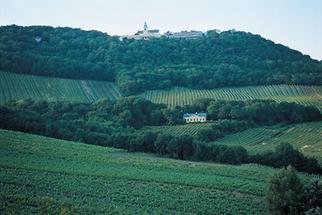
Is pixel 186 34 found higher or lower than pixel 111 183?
higher

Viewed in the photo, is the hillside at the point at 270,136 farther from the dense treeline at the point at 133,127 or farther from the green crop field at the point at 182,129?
the dense treeline at the point at 133,127

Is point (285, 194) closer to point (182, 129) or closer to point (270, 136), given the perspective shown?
point (270, 136)

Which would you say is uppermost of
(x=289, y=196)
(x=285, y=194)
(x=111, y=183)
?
(x=285, y=194)

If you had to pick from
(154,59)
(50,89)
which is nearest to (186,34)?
(154,59)

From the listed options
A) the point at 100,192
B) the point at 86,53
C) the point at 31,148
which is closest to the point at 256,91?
the point at 86,53

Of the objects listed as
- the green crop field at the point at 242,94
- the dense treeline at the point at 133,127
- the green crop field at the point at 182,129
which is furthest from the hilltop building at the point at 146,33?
the green crop field at the point at 182,129

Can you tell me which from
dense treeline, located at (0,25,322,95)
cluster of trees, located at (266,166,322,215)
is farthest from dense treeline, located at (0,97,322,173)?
dense treeline, located at (0,25,322,95)

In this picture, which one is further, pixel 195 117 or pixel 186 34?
pixel 186 34

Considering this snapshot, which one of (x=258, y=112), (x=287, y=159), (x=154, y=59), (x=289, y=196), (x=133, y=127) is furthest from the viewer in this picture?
(x=154, y=59)

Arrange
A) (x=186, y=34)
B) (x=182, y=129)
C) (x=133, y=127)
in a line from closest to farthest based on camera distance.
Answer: (x=182, y=129)
(x=133, y=127)
(x=186, y=34)
